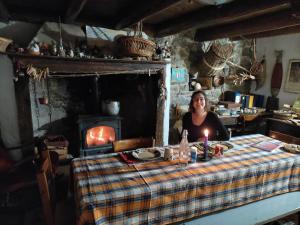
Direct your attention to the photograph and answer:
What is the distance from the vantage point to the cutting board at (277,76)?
13.1 ft

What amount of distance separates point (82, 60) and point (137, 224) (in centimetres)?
207

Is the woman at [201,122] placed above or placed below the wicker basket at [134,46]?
below

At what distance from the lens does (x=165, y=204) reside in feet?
4.33

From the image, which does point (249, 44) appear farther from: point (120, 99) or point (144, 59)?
point (120, 99)

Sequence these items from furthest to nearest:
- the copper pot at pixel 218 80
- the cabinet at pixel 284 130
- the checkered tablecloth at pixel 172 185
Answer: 1. the copper pot at pixel 218 80
2. the cabinet at pixel 284 130
3. the checkered tablecloth at pixel 172 185

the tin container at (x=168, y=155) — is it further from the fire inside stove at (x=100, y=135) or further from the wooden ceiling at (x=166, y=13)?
the fire inside stove at (x=100, y=135)

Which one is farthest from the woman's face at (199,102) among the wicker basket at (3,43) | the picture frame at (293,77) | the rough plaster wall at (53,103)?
the picture frame at (293,77)

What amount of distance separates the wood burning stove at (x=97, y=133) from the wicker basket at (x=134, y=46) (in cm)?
95

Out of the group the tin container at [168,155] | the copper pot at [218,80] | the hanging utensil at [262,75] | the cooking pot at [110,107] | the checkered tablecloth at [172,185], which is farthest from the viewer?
the hanging utensil at [262,75]

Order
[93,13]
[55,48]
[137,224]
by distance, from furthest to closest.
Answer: [93,13] → [55,48] → [137,224]

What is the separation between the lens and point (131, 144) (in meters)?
2.02

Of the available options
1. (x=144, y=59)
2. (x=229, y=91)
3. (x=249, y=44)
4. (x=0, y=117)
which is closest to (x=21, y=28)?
(x=0, y=117)

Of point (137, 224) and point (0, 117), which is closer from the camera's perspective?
point (137, 224)

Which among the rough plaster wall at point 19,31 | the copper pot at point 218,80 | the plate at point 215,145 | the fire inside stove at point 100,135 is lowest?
the fire inside stove at point 100,135
